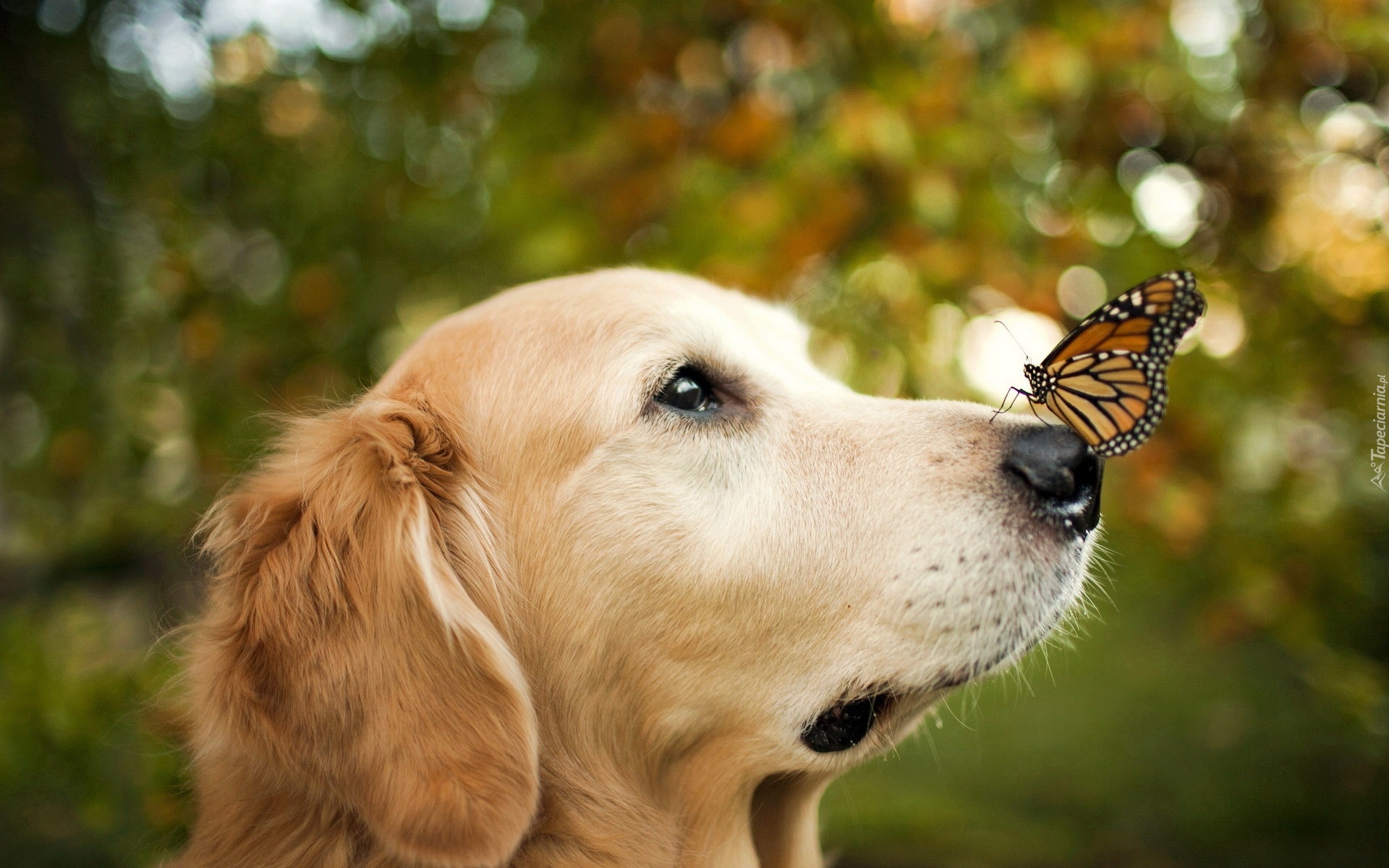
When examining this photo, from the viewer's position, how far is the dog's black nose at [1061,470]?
1825 millimetres

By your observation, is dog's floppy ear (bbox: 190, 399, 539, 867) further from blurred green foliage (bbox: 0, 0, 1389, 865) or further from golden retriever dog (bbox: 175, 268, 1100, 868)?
blurred green foliage (bbox: 0, 0, 1389, 865)

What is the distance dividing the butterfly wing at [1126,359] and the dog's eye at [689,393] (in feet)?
2.54

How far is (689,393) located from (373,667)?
0.92 m

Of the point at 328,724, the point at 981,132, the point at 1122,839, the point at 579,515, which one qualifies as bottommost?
the point at 1122,839

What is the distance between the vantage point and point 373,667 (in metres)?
1.75

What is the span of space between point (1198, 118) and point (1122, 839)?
3991 mm

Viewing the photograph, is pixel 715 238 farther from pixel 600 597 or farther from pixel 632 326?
pixel 600 597

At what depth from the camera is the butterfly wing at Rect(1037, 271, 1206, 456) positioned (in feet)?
5.60

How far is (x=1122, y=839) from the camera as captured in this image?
507 centimetres

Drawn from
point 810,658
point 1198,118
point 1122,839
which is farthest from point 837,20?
point 1122,839

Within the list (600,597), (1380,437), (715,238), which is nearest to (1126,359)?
(600,597)

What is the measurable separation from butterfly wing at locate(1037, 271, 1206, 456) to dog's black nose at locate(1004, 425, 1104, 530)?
40mm

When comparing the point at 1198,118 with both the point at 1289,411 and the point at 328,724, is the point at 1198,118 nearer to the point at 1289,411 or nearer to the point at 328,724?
the point at 1289,411

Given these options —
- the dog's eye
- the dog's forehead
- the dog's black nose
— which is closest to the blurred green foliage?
the dog's forehead
